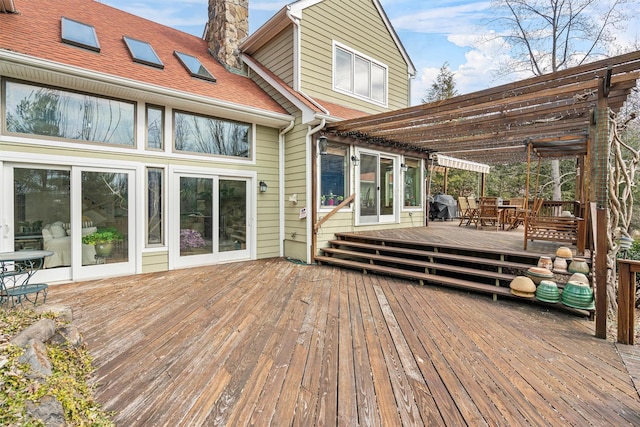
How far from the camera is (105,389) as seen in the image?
2.04 meters

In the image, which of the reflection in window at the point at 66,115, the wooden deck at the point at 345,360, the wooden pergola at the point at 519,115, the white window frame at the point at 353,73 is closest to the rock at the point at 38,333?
the wooden deck at the point at 345,360

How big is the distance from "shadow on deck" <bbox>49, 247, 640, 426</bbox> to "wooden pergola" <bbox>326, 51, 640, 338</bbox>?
103 cm

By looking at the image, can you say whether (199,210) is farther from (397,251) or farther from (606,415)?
(606,415)

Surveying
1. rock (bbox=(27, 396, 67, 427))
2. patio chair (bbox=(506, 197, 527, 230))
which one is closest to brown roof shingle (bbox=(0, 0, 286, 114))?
rock (bbox=(27, 396, 67, 427))

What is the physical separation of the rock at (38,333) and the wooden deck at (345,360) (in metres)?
0.39

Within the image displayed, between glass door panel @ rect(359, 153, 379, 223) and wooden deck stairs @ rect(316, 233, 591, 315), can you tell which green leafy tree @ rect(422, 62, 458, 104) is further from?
wooden deck stairs @ rect(316, 233, 591, 315)

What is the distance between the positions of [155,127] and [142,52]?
168 cm

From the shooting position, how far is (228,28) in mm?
7727

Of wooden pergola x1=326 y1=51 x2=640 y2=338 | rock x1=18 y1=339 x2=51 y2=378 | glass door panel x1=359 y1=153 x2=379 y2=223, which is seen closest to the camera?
rock x1=18 y1=339 x2=51 y2=378

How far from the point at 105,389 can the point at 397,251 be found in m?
4.60

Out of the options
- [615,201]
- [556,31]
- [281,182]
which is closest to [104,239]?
[281,182]

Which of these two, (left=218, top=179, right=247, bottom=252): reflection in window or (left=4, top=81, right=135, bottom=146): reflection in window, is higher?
(left=4, top=81, right=135, bottom=146): reflection in window

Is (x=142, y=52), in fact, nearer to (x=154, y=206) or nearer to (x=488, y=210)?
(x=154, y=206)

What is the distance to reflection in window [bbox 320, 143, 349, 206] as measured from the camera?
662cm
